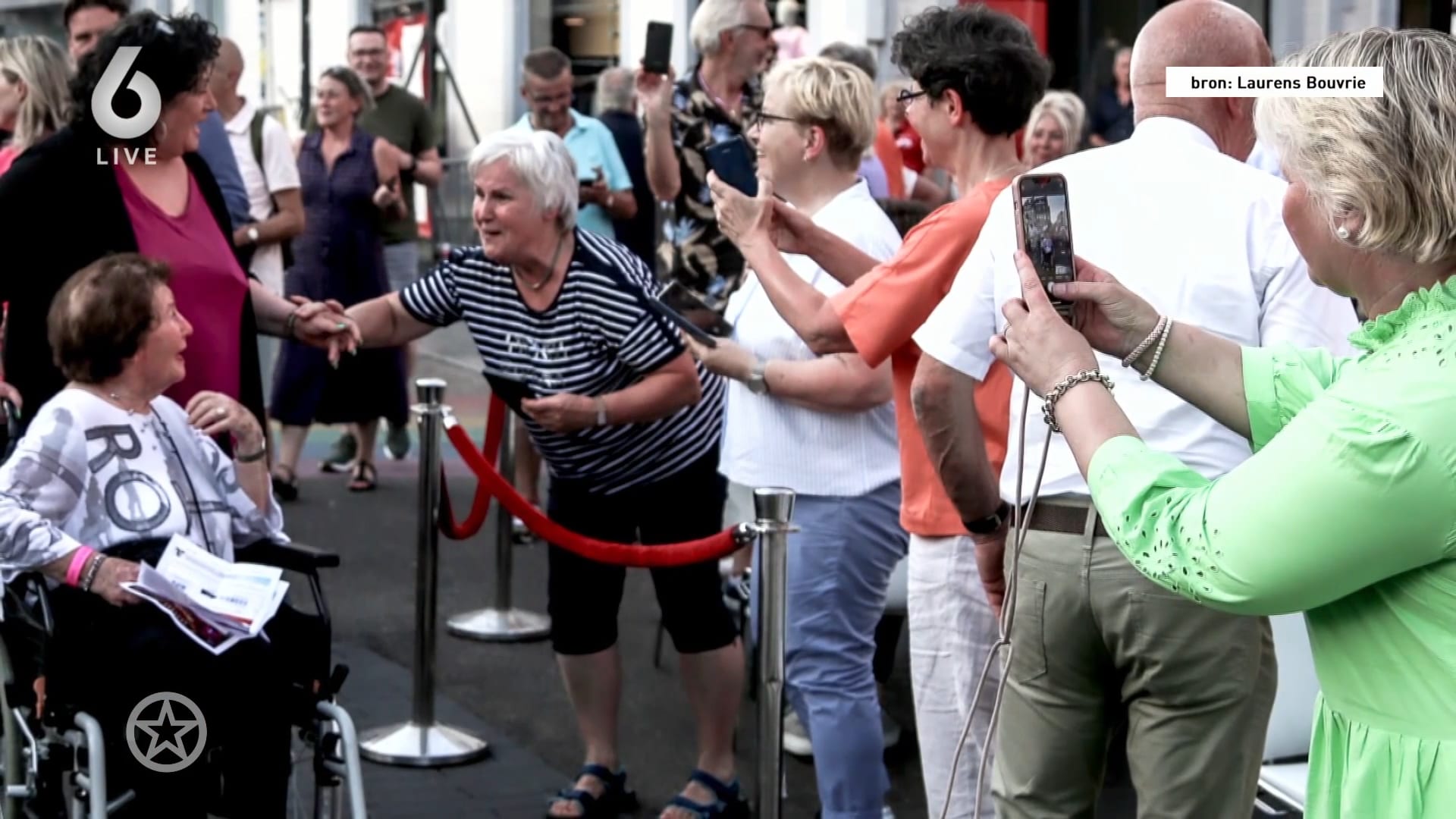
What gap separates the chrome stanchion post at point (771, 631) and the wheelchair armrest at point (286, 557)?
1000 mm

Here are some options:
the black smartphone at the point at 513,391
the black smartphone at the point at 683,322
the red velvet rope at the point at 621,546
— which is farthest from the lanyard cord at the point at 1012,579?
the black smartphone at the point at 513,391

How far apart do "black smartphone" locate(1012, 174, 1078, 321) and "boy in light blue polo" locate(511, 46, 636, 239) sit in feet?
21.5

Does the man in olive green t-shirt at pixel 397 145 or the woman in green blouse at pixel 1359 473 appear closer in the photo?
the woman in green blouse at pixel 1359 473

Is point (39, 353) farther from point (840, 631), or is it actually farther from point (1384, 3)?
point (1384, 3)

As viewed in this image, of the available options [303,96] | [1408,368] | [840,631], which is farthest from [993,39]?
[303,96]

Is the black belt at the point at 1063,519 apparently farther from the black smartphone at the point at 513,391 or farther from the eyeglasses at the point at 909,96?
the black smartphone at the point at 513,391

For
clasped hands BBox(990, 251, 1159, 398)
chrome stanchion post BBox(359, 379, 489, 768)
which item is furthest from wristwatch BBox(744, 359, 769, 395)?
clasped hands BBox(990, 251, 1159, 398)

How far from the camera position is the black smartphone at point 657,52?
739cm

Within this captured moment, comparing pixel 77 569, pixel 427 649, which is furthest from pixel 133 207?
pixel 427 649

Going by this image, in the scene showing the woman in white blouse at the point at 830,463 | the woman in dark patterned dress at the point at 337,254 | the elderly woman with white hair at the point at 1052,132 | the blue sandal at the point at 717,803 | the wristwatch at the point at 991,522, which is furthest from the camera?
the woman in dark patterned dress at the point at 337,254

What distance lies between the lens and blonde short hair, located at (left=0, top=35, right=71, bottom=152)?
5.59 metres

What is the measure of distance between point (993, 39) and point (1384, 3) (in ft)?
35.1

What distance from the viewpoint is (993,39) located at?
151 inches

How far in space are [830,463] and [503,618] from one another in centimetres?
299
